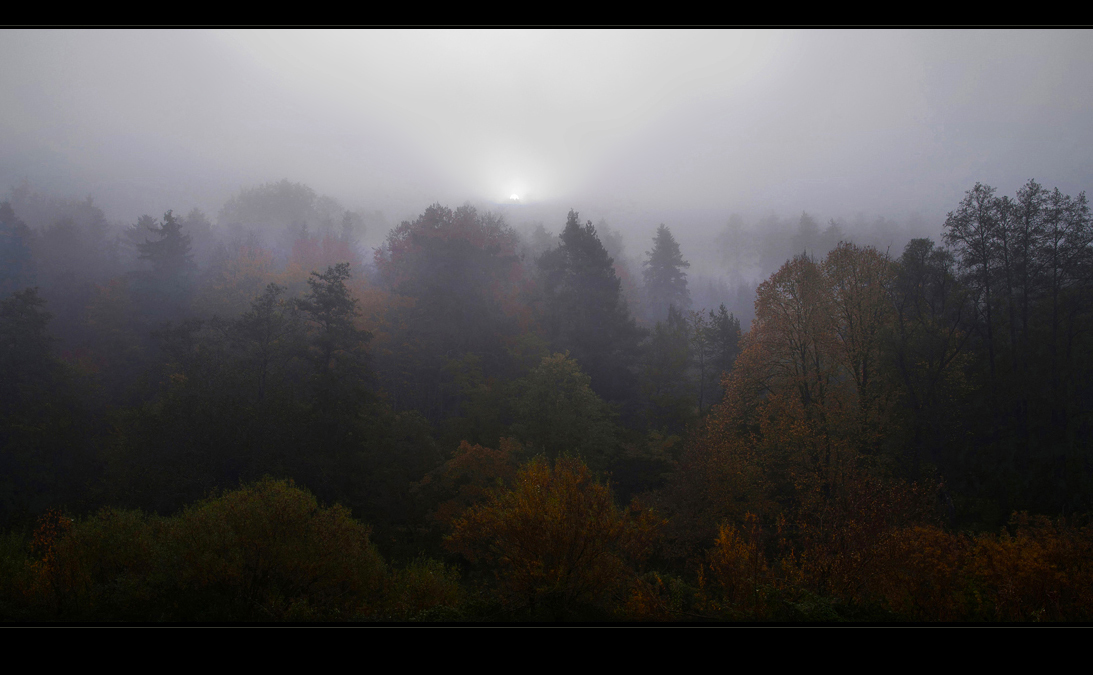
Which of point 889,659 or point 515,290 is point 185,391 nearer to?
point 515,290

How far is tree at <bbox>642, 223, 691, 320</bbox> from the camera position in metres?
45.1

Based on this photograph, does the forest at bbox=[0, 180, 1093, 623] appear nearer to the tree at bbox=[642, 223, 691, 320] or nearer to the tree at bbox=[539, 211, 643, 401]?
the tree at bbox=[539, 211, 643, 401]

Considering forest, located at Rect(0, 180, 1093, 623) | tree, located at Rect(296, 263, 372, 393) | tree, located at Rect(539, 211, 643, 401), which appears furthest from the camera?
tree, located at Rect(539, 211, 643, 401)

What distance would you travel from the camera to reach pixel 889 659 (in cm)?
497

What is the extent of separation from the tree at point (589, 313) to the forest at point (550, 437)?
0.90 ft

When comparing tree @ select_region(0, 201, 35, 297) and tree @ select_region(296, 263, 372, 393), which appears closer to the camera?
tree @ select_region(296, 263, 372, 393)

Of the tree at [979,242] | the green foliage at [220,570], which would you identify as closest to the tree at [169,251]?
the green foliage at [220,570]

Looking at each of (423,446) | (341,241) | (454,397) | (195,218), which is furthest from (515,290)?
(195,218)

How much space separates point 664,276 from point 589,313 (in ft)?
54.9

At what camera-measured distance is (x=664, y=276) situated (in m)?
46.3

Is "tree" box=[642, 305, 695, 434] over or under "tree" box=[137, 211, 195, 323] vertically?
under

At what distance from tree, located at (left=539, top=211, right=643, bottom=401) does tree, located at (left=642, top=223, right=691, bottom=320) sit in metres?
12.4

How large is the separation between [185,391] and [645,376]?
30.8 metres

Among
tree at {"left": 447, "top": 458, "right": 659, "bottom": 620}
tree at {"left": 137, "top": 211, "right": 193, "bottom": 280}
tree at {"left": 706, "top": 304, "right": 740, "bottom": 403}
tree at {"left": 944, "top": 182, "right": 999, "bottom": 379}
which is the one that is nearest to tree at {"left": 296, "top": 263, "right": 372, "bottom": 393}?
tree at {"left": 447, "top": 458, "right": 659, "bottom": 620}
